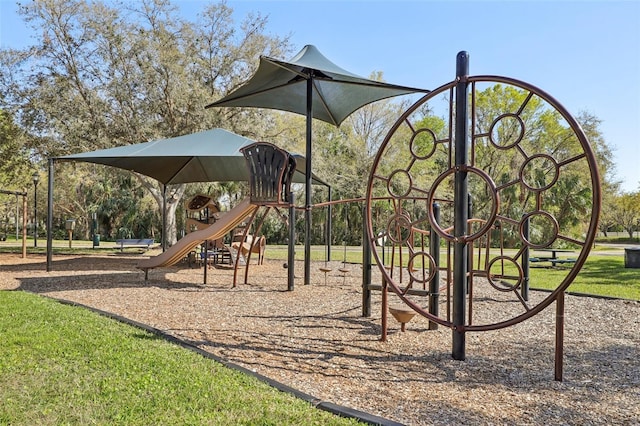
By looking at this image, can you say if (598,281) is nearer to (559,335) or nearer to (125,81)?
(559,335)

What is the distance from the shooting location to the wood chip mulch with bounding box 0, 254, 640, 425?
9.85 feet

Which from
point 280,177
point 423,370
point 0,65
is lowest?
point 423,370

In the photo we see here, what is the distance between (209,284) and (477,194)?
2203 centimetres

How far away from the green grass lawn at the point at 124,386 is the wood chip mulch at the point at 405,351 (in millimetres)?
385

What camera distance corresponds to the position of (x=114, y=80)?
1430 centimetres

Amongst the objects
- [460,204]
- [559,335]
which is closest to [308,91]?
[460,204]

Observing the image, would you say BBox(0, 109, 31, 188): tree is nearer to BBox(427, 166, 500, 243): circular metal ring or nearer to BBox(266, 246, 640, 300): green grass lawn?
BBox(427, 166, 500, 243): circular metal ring

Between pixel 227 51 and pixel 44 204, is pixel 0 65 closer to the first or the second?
pixel 227 51

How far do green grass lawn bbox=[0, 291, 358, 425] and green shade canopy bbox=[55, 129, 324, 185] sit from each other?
16.4 feet

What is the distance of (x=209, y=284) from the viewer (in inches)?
331

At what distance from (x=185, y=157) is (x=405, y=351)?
6704mm

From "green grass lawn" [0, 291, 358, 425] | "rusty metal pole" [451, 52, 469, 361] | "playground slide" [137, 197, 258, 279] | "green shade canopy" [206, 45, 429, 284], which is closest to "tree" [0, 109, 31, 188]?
"green shade canopy" [206, 45, 429, 284]

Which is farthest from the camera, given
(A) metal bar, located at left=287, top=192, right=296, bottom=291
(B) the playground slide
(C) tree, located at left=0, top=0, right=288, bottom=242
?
(C) tree, located at left=0, top=0, right=288, bottom=242

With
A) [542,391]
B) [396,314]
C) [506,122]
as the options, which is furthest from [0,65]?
[506,122]
